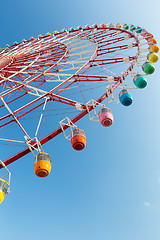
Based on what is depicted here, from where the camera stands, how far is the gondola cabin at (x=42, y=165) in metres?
6.62

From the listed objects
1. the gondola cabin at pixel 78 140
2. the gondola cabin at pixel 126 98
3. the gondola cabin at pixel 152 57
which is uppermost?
the gondola cabin at pixel 152 57

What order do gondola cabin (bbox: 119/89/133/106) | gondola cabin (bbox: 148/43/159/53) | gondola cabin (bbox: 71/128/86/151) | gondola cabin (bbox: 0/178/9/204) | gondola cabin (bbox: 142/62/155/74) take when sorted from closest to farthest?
gondola cabin (bbox: 0/178/9/204), gondola cabin (bbox: 71/128/86/151), gondola cabin (bbox: 119/89/133/106), gondola cabin (bbox: 142/62/155/74), gondola cabin (bbox: 148/43/159/53)

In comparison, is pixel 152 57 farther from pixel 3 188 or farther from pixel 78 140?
pixel 3 188

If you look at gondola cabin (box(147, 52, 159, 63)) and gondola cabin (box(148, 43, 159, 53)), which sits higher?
gondola cabin (box(148, 43, 159, 53))

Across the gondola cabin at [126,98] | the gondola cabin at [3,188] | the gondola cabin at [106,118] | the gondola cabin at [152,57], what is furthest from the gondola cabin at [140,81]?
the gondola cabin at [3,188]

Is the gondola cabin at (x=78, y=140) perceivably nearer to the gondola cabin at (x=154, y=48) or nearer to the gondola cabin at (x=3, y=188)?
the gondola cabin at (x=3, y=188)

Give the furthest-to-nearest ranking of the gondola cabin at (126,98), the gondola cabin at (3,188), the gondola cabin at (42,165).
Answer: the gondola cabin at (126,98) < the gondola cabin at (42,165) < the gondola cabin at (3,188)

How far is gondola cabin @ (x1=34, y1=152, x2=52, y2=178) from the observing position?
6625 mm

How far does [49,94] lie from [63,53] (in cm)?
789

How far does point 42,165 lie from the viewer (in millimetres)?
6664

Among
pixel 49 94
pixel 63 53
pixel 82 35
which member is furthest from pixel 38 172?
pixel 82 35

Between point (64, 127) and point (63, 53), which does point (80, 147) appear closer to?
point (64, 127)

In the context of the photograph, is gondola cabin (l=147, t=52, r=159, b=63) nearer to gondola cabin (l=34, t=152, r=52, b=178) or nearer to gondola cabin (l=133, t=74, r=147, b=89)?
gondola cabin (l=133, t=74, r=147, b=89)

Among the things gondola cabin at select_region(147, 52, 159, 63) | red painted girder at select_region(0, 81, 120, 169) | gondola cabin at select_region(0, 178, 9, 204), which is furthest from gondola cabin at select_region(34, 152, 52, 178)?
gondola cabin at select_region(147, 52, 159, 63)
